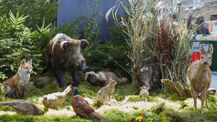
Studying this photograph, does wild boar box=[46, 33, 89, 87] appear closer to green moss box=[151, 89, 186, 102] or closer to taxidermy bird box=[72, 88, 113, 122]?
taxidermy bird box=[72, 88, 113, 122]

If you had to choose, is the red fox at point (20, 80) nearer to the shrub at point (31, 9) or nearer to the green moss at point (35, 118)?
the green moss at point (35, 118)

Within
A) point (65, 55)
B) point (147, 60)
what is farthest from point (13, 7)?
point (147, 60)

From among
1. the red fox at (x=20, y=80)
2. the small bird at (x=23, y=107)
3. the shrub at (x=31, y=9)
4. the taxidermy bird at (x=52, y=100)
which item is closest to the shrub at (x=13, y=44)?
the red fox at (x=20, y=80)

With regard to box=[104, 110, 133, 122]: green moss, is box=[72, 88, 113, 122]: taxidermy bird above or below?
above

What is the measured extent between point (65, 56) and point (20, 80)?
1.17 meters

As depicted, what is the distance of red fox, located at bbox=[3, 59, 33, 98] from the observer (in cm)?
392

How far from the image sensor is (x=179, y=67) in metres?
5.06

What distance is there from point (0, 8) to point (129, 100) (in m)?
3.31

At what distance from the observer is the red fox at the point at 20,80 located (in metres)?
3.92

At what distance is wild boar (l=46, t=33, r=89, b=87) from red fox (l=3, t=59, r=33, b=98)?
95 cm

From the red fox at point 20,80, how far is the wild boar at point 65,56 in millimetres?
952

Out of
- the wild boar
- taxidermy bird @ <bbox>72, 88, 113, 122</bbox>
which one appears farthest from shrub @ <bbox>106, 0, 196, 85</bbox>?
taxidermy bird @ <bbox>72, 88, 113, 122</bbox>

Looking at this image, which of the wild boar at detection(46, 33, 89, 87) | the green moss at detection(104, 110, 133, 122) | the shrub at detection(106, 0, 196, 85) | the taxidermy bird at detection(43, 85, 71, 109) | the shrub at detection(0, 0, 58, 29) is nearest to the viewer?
A: the green moss at detection(104, 110, 133, 122)

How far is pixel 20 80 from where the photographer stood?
3.95 metres
